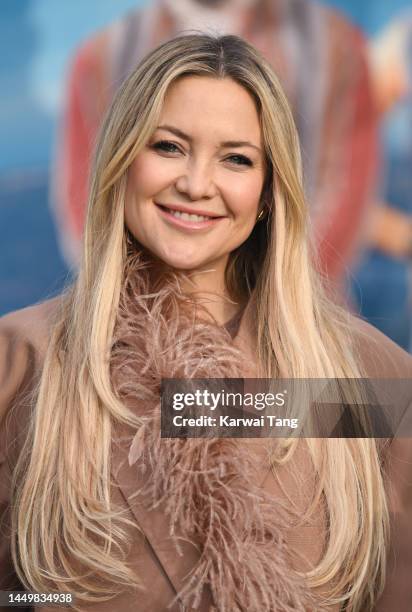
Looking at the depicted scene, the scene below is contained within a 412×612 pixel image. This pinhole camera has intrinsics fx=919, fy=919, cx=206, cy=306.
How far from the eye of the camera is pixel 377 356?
5.41ft

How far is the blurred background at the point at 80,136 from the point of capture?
3.16m

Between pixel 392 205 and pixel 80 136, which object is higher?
pixel 80 136

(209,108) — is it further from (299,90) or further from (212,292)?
(299,90)

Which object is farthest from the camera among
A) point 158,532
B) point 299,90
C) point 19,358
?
point 299,90

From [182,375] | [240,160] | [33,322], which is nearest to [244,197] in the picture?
[240,160]

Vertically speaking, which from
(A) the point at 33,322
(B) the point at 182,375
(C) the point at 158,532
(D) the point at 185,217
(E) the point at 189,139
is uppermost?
(E) the point at 189,139

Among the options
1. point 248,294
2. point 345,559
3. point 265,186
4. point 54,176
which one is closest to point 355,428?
point 345,559

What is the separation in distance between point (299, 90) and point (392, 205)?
0.52 meters

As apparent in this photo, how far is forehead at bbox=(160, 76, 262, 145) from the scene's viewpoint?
4.92 feet

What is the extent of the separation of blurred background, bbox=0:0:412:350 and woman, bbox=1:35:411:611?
1573 mm

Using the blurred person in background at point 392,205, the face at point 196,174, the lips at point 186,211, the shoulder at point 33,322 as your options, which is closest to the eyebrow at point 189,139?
the face at point 196,174

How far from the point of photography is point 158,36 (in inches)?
123

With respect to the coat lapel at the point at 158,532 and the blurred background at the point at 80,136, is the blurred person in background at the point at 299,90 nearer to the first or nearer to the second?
the blurred background at the point at 80,136

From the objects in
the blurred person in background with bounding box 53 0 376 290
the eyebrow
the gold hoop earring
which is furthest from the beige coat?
the blurred person in background with bounding box 53 0 376 290
